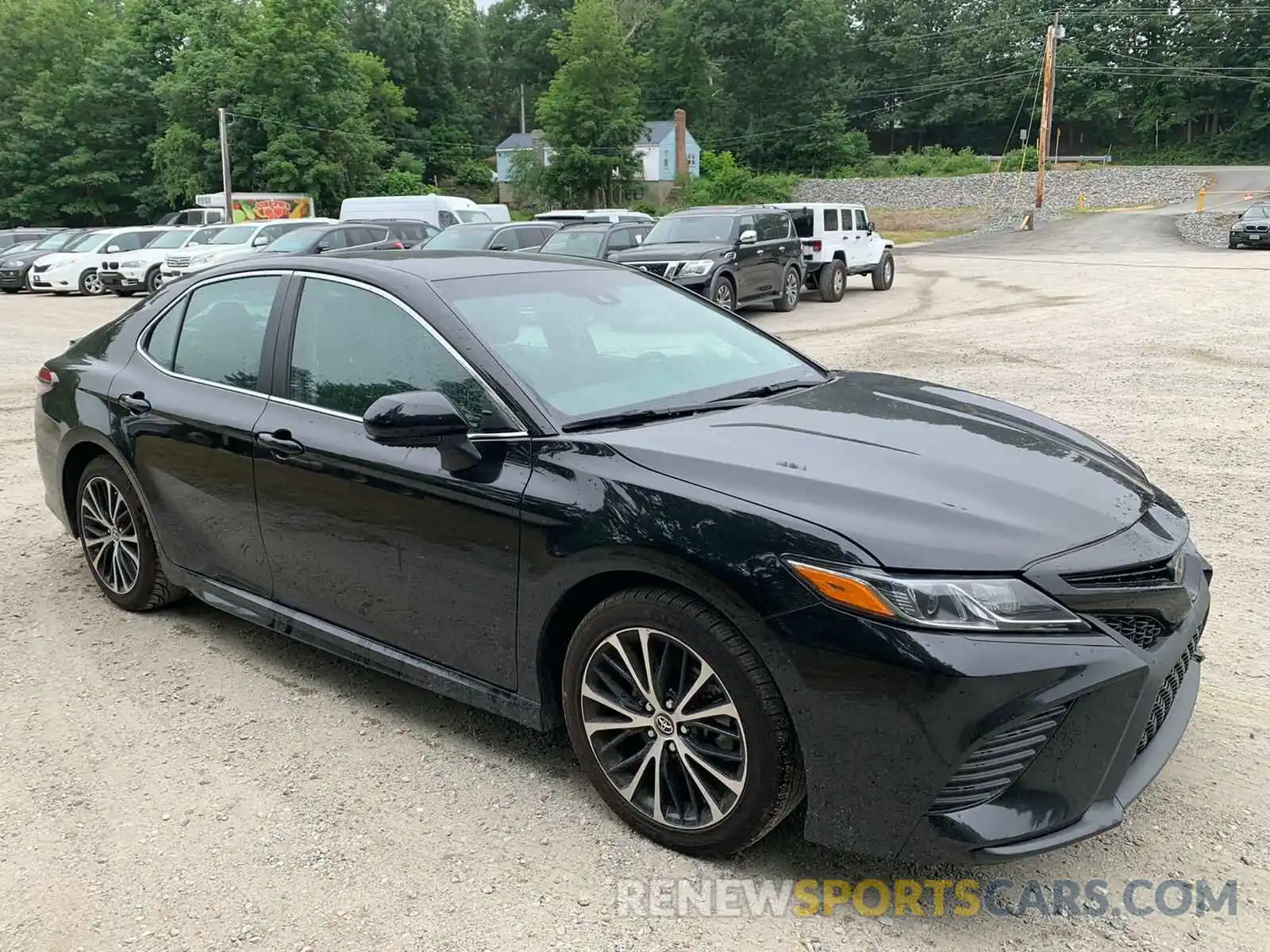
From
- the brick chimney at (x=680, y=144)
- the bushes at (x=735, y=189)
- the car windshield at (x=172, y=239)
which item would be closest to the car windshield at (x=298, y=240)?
the car windshield at (x=172, y=239)

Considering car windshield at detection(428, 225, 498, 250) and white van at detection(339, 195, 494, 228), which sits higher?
white van at detection(339, 195, 494, 228)

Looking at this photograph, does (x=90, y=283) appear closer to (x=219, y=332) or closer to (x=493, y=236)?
(x=493, y=236)

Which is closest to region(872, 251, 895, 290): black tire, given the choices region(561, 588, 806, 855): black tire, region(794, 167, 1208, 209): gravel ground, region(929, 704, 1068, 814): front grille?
region(561, 588, 806, 855): black tire

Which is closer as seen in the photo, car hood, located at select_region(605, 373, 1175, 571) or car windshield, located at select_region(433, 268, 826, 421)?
car hood, located at select_region(605, 373, 1175, 571)

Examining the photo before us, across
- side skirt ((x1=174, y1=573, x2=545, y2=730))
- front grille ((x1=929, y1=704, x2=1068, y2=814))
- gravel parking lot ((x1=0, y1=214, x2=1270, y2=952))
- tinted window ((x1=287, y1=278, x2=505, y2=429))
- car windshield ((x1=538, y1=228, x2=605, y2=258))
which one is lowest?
gravel parking lot ((x1=0, y1=214, x2=1270, y2=952))

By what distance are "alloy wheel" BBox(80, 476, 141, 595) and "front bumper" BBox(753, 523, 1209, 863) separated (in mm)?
3264

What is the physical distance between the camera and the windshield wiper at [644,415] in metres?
3.22

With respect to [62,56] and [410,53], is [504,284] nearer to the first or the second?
[62,56]

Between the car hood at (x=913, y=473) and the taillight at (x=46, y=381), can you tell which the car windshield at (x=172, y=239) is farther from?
the car hood at (x=913, y=473)

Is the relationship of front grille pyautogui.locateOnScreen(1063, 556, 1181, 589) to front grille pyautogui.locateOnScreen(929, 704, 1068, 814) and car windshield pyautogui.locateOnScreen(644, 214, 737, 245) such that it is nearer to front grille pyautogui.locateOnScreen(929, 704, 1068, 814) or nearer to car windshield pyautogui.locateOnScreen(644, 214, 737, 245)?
front grille pyautogui.locateOnScreen(929, 704, 1068, 814)

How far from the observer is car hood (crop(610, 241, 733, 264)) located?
15883 millimetres

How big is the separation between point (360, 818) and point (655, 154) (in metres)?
76.1

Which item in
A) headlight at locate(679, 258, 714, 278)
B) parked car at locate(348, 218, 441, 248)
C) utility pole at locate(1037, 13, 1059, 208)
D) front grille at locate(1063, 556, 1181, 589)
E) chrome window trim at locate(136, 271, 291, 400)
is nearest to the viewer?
front grille at locate(1063, 556, 1181, 589)

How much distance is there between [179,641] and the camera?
4520mm
